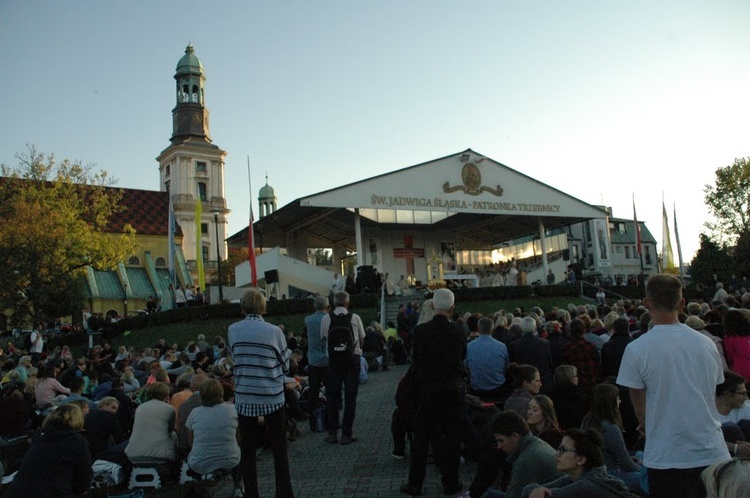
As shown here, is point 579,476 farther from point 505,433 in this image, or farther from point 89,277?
point 89,277

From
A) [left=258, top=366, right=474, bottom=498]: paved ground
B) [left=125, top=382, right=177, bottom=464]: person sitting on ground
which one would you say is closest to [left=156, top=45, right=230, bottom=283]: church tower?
[left=258, top=366, right=474, bottom=498]: paved ground

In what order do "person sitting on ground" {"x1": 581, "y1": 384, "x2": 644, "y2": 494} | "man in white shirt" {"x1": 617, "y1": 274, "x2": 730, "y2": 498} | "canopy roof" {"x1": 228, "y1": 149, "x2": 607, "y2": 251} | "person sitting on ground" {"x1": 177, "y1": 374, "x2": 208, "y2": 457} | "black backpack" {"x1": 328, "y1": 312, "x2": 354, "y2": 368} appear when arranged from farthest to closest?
1. "canopy roof" {"x1": 228, "y1": 149, "x2": 607, "y2": 251}
2. "black backpack" {"x1": 328, "y1": 312, "x2": 354, "y2": 368}
3. "person sitting on ground" {"x1": 177, "y1": 374, "x2": 208, "y2": 457}
4. "person sitting on ground" {"x1": 581, "y1": 384, "x2": 644, "y2": 494}
5. "man in white shirt" {"x1": 617, "y1": 274, "x2": 730, "y2": 498}

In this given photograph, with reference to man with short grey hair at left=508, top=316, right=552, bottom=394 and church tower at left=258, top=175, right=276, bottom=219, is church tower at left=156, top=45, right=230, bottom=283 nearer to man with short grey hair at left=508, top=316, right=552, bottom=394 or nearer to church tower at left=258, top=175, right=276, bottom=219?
church tower at left=258, top=175, right=276, bottom=219

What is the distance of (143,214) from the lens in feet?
200

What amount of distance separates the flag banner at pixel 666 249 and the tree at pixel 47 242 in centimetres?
2829

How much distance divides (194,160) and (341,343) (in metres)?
75.5

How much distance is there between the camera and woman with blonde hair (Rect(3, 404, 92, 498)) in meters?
5.38

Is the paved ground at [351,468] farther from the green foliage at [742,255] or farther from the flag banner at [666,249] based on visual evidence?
the green foliage at [742,255]

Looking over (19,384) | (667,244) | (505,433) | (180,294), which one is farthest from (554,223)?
(505,433)

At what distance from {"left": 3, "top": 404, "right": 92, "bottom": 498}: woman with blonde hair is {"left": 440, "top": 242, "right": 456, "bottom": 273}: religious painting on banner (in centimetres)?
3420

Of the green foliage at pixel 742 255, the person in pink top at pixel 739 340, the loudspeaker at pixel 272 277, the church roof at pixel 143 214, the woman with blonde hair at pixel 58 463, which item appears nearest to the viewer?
the woman with blonde hair at pixel 58 463

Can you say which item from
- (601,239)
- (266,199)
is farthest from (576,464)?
(266,199)

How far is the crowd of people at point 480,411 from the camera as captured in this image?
143 inches

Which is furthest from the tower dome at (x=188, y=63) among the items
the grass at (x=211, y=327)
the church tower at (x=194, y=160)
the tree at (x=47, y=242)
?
the grass at (x=211, y=327)
